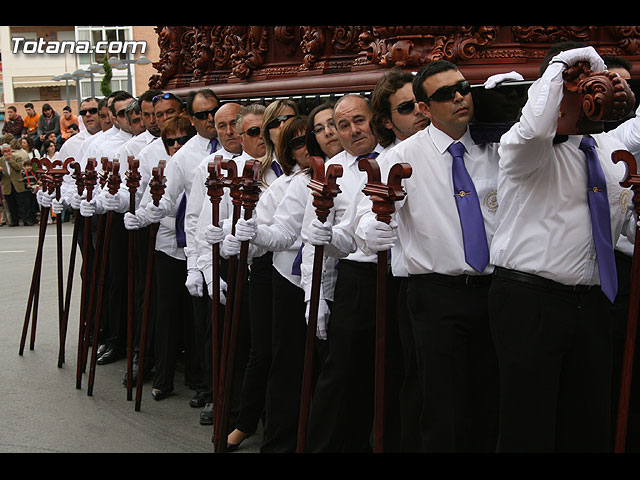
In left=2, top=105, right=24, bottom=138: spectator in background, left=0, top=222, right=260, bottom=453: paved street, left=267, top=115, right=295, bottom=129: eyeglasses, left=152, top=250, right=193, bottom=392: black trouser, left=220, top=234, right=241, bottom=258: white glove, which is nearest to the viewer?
left=220, top=234, right=241, bottom=258: white glove

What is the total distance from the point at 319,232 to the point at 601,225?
51.7 inches

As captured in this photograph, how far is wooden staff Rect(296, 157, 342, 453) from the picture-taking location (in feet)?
13.2

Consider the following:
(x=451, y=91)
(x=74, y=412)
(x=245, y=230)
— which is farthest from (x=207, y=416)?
(x=451, y=91)

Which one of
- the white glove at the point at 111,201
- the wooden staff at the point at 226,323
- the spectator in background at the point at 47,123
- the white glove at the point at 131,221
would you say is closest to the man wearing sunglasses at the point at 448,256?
the wooden staff at the point at 226,323

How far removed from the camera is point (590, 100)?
312 centimetres

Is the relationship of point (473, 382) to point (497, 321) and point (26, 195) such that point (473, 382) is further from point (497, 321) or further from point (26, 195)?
point (26, 195)

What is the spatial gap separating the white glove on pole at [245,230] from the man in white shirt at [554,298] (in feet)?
5.20

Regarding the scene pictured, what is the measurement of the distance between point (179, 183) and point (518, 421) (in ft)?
13.1

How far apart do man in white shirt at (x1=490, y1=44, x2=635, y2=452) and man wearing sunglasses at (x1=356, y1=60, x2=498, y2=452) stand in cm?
25

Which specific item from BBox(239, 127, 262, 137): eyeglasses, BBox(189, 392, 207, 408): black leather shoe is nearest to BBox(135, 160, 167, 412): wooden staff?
BBox(189, 392, 207, 408): black leather shoe

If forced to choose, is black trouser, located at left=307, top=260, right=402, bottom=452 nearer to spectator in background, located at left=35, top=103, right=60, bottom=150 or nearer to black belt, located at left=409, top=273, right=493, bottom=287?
black belt, located at left=409, top=273, right=493, bottom=287

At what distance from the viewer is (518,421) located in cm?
347

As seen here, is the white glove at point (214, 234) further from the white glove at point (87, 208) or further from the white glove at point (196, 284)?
the white glove at point (87, 208)

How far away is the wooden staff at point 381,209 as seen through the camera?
3.63m
